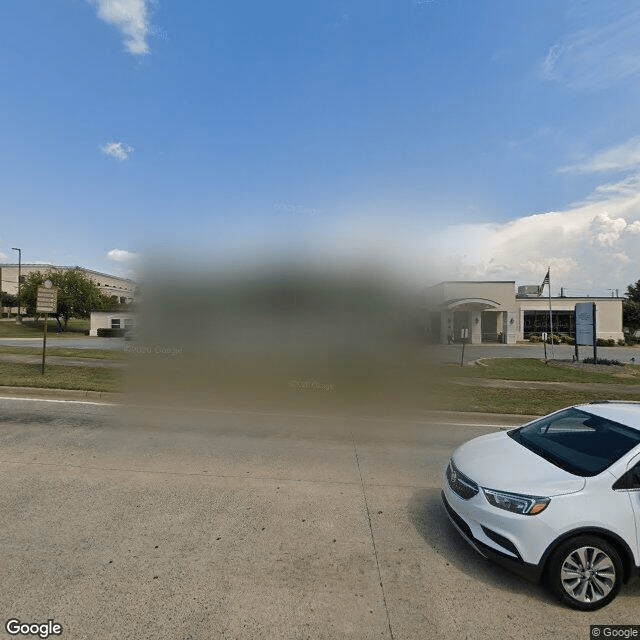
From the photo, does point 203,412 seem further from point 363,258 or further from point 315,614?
point 315,614

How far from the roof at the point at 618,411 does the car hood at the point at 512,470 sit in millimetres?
846

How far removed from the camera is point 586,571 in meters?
2.72

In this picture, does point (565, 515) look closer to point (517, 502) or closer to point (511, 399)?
point (517, 502)

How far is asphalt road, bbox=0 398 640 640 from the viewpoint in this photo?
251 cm

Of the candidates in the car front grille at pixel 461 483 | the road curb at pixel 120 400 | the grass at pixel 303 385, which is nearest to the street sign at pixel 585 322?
the grass at pixel 303 385

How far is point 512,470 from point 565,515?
19.4 inches

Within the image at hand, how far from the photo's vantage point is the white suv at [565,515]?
270 centimetres

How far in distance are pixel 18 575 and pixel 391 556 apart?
9.33 ft

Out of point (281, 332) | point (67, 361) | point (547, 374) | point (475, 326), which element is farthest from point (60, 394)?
point (475, 326)

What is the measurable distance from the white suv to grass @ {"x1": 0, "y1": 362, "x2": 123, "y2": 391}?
8795 mm

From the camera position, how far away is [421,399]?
914 centimetres

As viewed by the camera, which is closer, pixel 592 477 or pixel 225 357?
pixel 592 477

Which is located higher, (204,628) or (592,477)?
(592,477)

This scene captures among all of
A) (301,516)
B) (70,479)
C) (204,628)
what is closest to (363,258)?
(301,516)
